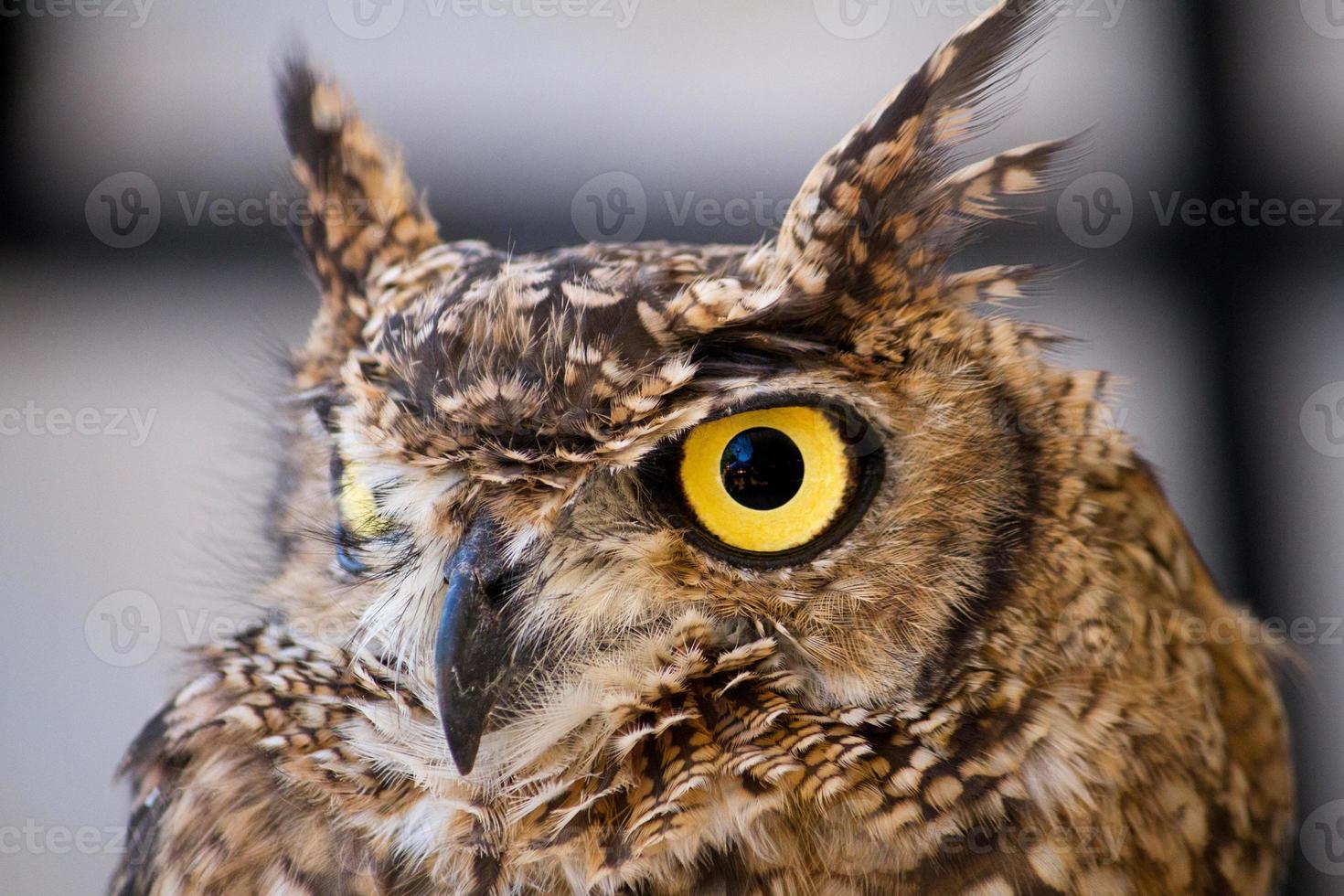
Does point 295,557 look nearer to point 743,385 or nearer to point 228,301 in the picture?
point 743,385

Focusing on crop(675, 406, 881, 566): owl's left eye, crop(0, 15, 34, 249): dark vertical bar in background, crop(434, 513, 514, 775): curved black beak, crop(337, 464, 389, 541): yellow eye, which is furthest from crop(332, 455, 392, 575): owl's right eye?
crop(0, 15, 34, 249): dark vertical bar in background

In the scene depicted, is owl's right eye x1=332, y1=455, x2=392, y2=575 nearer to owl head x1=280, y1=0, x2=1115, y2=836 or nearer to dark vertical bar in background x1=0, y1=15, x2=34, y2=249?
owl head x1=280, y1=0, x2=1115, y2=836

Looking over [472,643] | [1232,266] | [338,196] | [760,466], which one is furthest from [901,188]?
[1232,266]

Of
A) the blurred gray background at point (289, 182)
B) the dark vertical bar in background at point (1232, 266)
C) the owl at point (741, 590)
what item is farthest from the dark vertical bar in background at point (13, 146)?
the dark vertical bar in background at point (1232, 266)

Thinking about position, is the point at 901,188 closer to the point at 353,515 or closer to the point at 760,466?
the point at 760,466

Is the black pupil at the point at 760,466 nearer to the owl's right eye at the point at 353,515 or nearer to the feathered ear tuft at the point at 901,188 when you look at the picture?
the feathered ear tuft at the point at 901,188

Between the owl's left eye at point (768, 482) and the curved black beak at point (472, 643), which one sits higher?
the owl's left eye at point (768, 482)
